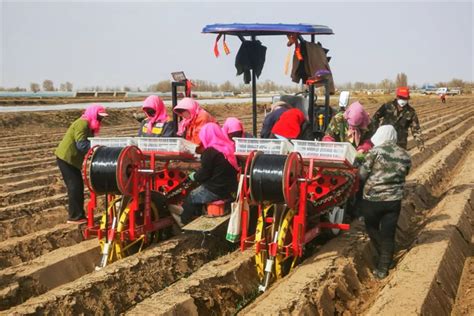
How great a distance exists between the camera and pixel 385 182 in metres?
5.85

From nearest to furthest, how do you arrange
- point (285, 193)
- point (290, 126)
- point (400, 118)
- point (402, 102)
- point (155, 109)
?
point (285, 193) → point (290, 126) → point (155, 109) → point (402, 102) → point (400, 118)

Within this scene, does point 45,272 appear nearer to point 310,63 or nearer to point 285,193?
point 285,193

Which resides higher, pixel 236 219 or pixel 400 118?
pixel 400 118

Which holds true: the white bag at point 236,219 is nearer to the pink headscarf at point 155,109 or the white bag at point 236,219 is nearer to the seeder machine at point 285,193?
the seeder machine at point 285,193

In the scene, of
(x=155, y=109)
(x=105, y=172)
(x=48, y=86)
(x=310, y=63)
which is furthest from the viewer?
(x=48, y=86)

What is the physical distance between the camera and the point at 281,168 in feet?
17.7

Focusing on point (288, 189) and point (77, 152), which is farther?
point (77, 152)

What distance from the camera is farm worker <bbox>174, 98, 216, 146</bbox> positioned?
726cm

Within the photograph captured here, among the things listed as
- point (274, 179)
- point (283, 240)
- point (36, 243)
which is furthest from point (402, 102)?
point (36, 243)

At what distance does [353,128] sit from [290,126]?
691 mm

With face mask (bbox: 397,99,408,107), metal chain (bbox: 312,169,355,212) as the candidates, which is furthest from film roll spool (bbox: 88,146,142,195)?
face mask (bbox: 397,99,408,107)

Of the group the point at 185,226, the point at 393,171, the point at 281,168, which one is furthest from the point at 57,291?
the point at 393,171

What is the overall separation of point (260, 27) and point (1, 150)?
34.2 feet

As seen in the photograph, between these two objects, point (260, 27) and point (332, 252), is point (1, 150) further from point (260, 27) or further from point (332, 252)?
point (332, 252)
